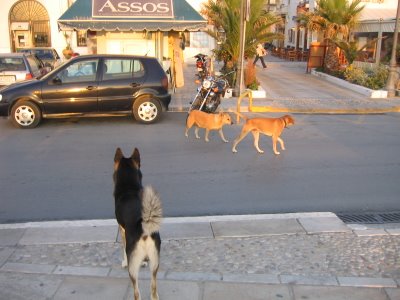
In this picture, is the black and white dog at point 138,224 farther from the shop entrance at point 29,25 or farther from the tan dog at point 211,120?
the shop entrance at point 29,25

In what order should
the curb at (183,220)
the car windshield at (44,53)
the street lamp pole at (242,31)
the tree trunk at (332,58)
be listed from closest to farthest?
1. the curb at (183,220)
2. the street lamp pole at (242,31)
3. the tree trunk at (332,58)
4. the car windshield at (44,53)

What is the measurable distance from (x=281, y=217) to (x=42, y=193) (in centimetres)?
342

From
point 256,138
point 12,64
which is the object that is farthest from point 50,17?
point 256,138

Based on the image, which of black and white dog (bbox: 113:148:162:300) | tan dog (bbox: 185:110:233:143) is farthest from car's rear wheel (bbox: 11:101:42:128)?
black and white dog (bbox: 113:148:162:300)

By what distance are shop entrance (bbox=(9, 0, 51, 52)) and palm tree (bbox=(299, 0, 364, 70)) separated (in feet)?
61.4

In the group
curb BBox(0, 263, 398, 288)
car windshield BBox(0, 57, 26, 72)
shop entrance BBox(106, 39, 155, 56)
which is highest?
shop entrance BBox(106, 39, 155, 56)

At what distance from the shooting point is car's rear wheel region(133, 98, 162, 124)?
36.7 feet

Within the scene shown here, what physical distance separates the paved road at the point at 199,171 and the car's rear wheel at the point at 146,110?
306 mm

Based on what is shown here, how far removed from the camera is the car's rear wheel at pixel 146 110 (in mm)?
11188

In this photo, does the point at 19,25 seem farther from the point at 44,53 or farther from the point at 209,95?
the point at 209,95

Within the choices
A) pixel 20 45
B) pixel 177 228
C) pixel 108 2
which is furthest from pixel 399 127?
pixel 20 45

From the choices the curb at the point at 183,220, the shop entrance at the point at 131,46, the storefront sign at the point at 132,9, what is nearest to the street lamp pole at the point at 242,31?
the storefront sign at the point at 132,9

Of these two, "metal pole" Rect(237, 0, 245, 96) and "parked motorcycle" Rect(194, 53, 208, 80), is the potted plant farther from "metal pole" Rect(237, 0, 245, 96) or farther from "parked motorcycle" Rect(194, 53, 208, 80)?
"metal pole" Rect(237, 0, 245, 96)

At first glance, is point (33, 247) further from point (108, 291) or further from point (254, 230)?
point (254, 230)
